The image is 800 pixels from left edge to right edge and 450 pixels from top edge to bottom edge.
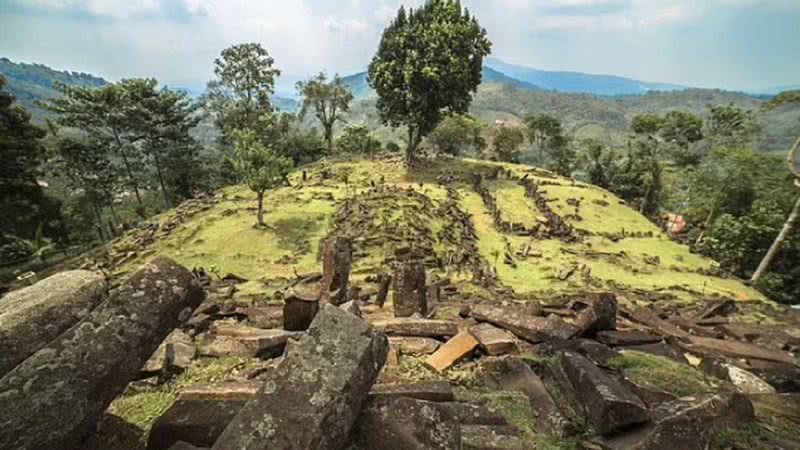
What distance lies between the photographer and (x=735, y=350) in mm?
6668

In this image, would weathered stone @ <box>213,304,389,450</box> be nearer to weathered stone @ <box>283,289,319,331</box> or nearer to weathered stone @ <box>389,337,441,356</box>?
weathered stone @ <box>389,337,441,356</box>

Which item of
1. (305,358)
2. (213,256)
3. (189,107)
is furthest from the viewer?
(189,107)

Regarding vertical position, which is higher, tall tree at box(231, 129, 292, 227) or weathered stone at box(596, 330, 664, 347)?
tall tree at box(231, 129, 292, 227)

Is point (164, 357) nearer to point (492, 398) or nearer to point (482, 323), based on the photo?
point (492, 398)

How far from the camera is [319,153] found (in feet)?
147

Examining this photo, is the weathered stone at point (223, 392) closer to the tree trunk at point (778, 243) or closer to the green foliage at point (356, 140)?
the tree trunk at point (778, 243)

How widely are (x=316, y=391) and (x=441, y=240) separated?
1777 cm

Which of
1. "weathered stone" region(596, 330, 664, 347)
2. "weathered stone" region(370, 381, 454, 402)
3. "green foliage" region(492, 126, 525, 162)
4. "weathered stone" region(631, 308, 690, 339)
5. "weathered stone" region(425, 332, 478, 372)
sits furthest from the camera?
"green foliage" region(492, 126, 525, 162)

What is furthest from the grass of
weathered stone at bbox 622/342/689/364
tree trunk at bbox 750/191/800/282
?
tree trunk at bbox 750/191/800/282

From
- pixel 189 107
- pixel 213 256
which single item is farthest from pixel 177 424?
pixel 189 107

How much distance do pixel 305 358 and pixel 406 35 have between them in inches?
1223

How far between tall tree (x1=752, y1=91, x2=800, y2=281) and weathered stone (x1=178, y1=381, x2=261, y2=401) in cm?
2243

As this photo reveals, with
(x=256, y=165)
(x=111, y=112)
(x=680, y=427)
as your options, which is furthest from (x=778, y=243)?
(x=111, y=112)

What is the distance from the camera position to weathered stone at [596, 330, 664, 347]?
5719 mm
